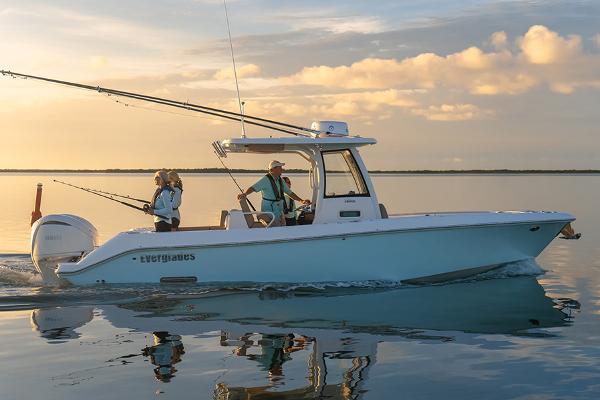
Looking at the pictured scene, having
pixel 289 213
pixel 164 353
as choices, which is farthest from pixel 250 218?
pixel 164 353

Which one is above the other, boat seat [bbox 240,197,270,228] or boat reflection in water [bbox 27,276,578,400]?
boat seat [bbox 240,197,270,228]

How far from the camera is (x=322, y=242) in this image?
1186 cm

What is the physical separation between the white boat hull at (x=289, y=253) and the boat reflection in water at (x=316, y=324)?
0.33 m

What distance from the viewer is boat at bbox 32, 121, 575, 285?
11891mm

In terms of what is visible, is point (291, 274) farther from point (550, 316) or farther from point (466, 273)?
point (550, 316)

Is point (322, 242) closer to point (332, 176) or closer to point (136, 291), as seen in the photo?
point (332, 176)

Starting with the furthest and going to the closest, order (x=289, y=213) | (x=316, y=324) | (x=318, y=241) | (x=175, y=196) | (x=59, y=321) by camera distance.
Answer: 1. (x=175, y=196)
2. (x=289, y=213)
3. (x=318, y=241)
4. (x=59, y=321)
5. (x=316, y=324)

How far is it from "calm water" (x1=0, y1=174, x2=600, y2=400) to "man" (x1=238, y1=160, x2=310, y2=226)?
4.10 ft

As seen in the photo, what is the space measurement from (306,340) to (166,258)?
12.5ft

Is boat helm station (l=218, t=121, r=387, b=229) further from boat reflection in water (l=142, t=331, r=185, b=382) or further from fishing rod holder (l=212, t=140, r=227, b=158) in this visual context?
boat reflection in water (l=142, t=331, r=185, b=382)

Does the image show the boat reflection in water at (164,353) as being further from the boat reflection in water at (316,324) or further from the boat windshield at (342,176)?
the boat windshield at (342,176)

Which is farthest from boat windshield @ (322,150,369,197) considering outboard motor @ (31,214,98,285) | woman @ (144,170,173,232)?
outboard motor @ (31,214,98,285)

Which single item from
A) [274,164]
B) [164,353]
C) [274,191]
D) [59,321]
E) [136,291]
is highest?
[274,164]

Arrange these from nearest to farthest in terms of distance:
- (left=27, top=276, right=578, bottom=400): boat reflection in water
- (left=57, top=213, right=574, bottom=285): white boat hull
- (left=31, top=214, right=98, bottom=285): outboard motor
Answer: (left=27, top=276, right=578, bottom=400): boat reflection in water → (left=57, top=213, right=574, bottom=285): white boat hull → (left=31, top=214, right=98, bottom=285): outboard motor
